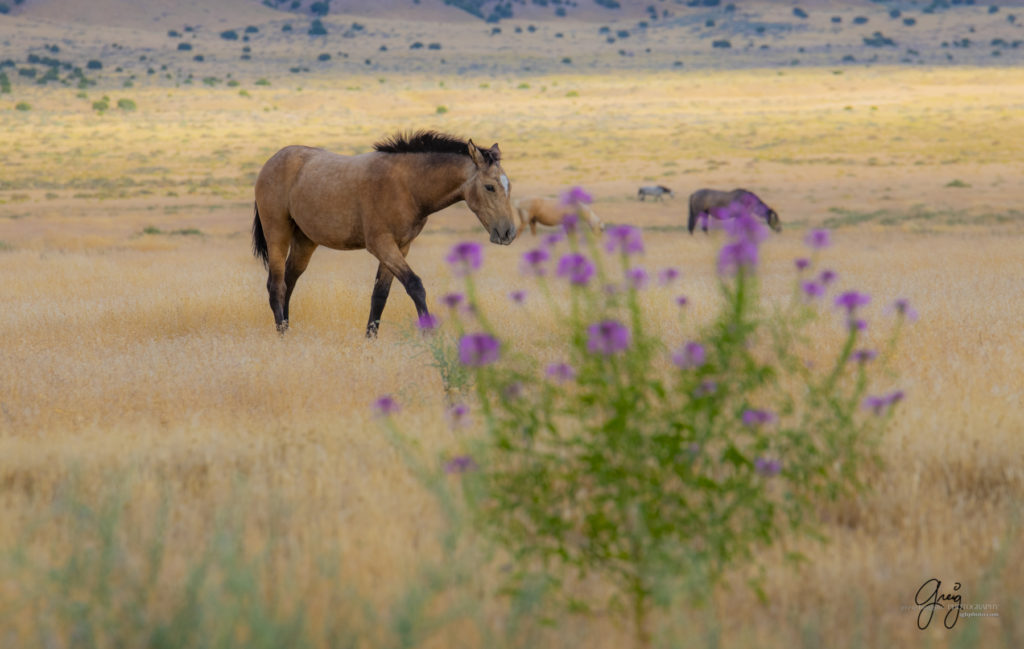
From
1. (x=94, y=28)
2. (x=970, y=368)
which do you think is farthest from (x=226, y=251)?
(x=94, y=28)

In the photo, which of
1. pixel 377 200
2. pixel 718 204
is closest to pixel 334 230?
pixel 377 200

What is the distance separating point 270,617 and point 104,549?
2.37 feet

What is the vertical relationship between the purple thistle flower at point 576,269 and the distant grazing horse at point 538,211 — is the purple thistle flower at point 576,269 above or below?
above

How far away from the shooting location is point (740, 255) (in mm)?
3635

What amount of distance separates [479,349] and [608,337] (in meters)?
0.45

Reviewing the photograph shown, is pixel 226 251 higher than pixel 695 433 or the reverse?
the reverse

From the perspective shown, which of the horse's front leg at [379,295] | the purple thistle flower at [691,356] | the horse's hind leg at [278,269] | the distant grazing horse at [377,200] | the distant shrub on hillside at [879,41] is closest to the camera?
the purple thistle flower at [691,356]

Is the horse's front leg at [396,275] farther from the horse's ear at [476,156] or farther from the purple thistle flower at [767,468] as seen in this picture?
the purple thistle flower at [767,468]

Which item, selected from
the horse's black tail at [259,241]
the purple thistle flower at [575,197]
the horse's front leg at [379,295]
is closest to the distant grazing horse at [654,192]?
the horse's black tail at [259,241]

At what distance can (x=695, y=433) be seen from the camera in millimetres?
3816

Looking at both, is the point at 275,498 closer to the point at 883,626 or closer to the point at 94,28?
the point at 883,626

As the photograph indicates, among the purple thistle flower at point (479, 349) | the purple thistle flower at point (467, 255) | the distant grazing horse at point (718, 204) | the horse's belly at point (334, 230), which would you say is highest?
the purple thistle flower at point (467, 255)

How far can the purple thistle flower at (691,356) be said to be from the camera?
11.6 feet

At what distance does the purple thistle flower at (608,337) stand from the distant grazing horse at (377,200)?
5.28 metres
